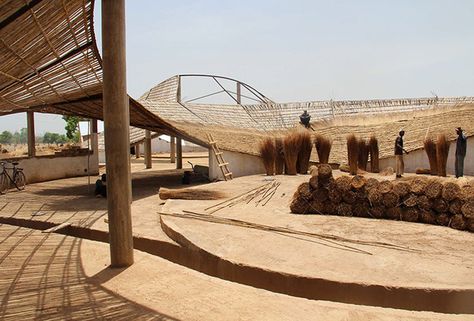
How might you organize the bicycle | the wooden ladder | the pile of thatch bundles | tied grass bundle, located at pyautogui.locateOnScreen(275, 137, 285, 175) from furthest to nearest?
tied grass bundle, located at pyautogui.locateOnScreen(275, 137, 285, 175)
the wooden ladder
the bicycle
the pile of thatch bundles

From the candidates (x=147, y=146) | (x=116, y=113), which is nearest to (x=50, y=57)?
(x=116, y=113)

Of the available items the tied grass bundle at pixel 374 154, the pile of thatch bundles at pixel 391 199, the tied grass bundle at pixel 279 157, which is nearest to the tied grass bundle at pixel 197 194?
the pile of thatch bundles at pixel 391 199

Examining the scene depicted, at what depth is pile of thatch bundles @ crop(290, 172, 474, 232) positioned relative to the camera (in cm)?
615

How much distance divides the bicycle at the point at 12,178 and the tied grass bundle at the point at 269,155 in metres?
6.80

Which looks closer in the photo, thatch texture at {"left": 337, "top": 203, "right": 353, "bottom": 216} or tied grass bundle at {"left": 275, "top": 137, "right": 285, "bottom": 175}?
thatch texture at {"left": 337, "top": 203, "right": 353, "bottom": 216}

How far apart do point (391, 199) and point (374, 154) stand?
634cm

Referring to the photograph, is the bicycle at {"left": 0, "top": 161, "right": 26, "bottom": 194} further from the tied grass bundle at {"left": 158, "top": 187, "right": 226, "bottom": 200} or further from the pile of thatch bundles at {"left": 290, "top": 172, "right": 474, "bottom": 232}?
the pile of thatch bundles at {"left": 290, "top": 172, "right": 474, "bottom": 232}

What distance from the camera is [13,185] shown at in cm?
1215

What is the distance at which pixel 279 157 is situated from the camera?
42.4 feet

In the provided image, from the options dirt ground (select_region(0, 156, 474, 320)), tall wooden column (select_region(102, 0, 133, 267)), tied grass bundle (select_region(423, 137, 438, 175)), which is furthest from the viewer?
tied grass bundle (select_region(423, 137, 438, 175))

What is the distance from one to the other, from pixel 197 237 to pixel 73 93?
622 centimetres

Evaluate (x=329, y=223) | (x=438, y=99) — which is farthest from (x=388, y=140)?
(x=329, y=223)

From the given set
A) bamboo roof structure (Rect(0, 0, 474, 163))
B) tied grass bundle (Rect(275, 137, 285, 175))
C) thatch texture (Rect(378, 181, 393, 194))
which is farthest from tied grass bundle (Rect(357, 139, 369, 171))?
thatch texture (Rect(378, 181, 393, 194))

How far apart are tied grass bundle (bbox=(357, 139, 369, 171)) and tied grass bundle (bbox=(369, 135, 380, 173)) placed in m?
0.17
